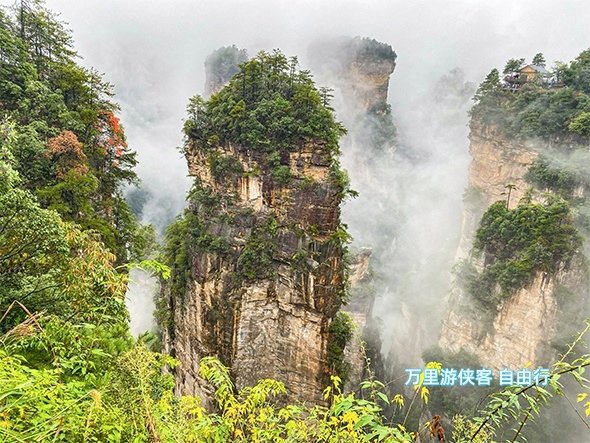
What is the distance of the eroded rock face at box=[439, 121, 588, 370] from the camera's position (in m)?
18.0

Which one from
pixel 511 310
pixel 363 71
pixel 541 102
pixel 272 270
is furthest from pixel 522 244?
pixel 363 71

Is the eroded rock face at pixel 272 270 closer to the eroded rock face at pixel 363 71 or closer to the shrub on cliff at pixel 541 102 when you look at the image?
the shrub on cliff at pixel 541 102

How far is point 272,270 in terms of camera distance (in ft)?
44.4

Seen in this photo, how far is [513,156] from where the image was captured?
25844mm

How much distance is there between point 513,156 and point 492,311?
36.2 feet

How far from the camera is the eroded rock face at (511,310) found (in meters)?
18.0

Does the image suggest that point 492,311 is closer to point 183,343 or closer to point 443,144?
point 183,343

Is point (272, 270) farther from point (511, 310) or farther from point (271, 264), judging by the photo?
point (511, 310)

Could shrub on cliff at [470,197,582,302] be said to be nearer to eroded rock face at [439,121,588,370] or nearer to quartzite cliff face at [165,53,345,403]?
eroded rock face at [439,121,588,370]

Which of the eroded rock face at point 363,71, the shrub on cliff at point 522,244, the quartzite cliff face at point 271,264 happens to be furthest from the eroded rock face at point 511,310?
the eroded rock face at point 363,71

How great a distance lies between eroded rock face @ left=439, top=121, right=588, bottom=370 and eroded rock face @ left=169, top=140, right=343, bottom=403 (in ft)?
35.2

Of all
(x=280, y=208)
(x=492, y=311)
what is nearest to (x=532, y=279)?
(x=492, y=311)

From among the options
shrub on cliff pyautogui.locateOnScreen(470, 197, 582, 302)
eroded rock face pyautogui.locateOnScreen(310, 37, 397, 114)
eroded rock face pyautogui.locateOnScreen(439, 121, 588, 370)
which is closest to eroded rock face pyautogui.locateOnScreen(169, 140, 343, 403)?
shrub on cliff pyautogui.locateOnScreen(470, 197, 582, 302)

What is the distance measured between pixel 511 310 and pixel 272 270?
13.0m
